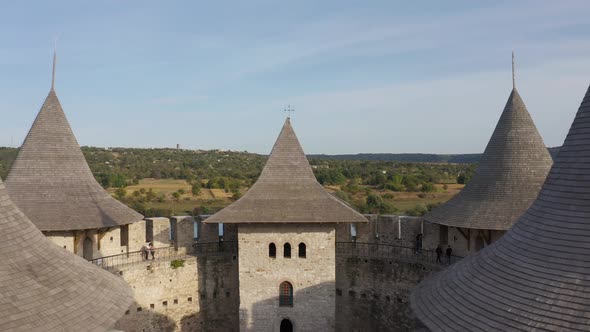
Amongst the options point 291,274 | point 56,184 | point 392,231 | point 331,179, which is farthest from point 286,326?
point 331,179

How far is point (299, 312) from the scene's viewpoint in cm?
1425

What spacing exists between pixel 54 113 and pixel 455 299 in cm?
1361

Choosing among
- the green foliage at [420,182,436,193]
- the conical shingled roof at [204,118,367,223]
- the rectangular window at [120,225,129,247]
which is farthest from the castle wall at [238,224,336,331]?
the green foliage at [420,182,436,193]

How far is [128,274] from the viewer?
14383 millimetres

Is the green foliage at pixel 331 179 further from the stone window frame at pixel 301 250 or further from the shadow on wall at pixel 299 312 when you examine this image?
the shadow on wall at pixel 299 312

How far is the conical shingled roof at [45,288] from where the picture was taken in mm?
5668

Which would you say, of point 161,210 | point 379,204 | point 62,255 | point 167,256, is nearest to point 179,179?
point 161,210

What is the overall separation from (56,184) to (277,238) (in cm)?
691

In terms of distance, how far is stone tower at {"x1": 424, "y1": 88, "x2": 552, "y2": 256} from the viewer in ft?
42.7

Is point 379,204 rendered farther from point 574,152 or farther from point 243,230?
point 574,152

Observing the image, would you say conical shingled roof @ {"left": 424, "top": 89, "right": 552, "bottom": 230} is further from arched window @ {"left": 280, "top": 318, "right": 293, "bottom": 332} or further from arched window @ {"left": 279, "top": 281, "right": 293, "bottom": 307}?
arched window @ {"left": 280, "top": 318, "right": 293, "bottom": 332}

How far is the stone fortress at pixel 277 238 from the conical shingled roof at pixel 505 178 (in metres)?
0.03

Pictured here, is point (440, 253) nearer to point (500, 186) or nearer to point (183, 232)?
point (500, 186)

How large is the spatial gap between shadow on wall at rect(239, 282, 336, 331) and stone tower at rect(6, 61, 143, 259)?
15.7 feet
